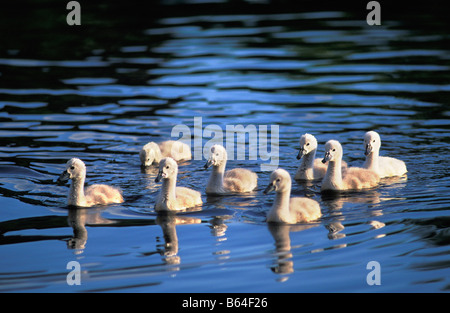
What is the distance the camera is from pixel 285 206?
1164cm

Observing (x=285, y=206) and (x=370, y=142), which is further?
(x=370, y=142)

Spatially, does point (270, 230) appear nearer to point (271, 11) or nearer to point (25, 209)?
point (25, 209)

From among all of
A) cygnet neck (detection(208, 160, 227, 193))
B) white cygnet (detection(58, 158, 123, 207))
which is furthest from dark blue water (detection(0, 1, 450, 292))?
cygnet neck (detection(208, 160, 227, 193))

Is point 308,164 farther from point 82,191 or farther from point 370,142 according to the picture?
point 82,191

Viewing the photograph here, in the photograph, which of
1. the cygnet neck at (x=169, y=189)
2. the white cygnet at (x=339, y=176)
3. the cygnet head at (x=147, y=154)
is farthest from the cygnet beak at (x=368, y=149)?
the cygnet head at (x=147, y=154)

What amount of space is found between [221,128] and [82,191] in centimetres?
537

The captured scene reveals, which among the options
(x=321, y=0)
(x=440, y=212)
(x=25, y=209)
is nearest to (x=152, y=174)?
(x=25, y=209)

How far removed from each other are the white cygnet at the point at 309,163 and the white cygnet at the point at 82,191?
317cm

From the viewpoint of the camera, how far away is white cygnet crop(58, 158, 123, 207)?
12570 millimetres

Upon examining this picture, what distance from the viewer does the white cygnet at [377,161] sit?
13734 mm

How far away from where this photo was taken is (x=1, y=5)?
30.4m

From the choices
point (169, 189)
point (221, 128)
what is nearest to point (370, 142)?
point (169, 189)

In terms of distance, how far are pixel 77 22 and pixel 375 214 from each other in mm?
18032

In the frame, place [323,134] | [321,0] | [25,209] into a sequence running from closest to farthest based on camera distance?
[25,209], [323,134], [321,0]
